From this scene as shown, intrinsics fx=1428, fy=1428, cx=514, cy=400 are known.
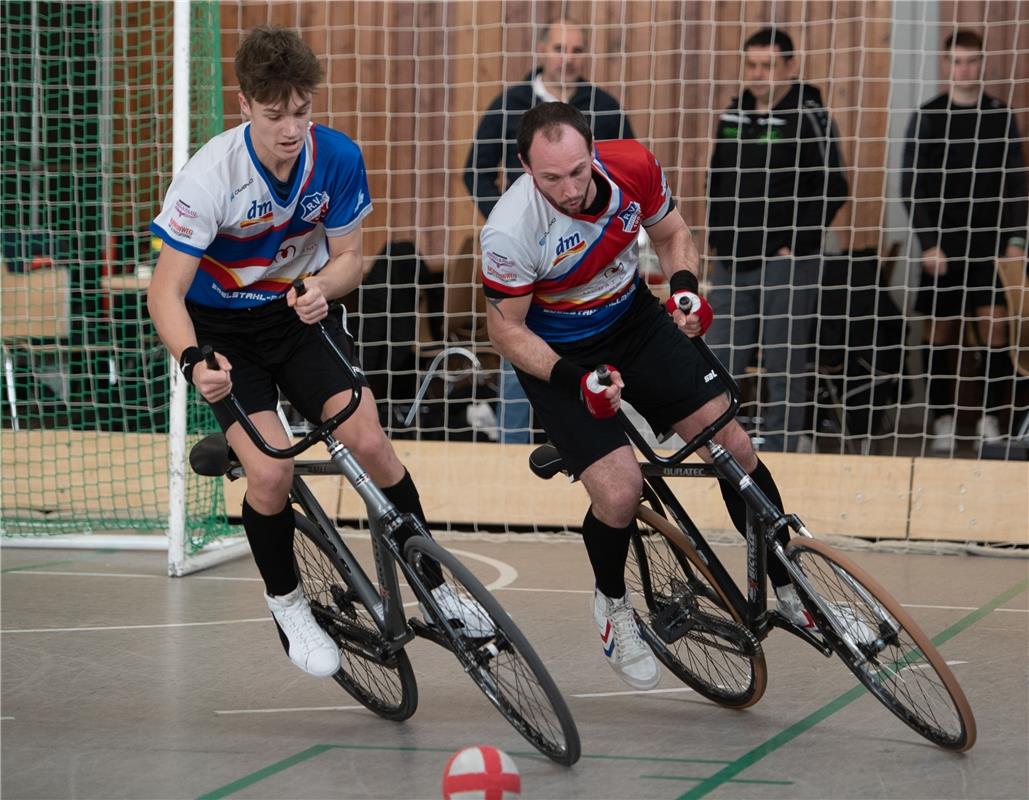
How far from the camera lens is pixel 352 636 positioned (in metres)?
4.16

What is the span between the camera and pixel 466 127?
9633 mm

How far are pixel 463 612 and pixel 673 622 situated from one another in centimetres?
79

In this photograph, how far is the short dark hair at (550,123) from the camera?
379cm

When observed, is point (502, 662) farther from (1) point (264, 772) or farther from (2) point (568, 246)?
(2) point (568, 246)

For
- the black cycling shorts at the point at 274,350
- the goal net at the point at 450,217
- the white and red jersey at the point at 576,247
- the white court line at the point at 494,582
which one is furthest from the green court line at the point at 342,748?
the goal net at the point at 450,217

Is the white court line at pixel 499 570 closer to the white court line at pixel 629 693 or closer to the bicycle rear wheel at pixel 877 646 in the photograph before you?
the white court line at pixel 629 693

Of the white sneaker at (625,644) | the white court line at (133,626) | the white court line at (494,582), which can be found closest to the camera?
the white sneaker at (625,644)

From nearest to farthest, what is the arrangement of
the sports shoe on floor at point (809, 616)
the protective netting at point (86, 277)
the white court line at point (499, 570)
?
the sports shoe on floor at point (809, 616) → the white court line at point (499, 570) → the protective netting at point (86, 277)

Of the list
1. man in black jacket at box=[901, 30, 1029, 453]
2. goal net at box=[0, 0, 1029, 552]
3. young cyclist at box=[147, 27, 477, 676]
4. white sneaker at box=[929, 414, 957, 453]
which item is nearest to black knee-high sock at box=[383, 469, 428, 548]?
young cyclist at box=[147, 27, 477, 676]

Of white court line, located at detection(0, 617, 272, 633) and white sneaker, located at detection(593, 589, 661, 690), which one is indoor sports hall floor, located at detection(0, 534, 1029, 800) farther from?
white sneaker, located at detection(593, 589, 661, 690)

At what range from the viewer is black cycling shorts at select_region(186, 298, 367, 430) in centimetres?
403

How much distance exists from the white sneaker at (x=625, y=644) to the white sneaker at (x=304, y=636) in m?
0.79

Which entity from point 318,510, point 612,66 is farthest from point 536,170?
point 612,66

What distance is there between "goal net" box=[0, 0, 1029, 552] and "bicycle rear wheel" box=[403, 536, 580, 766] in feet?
12.2
